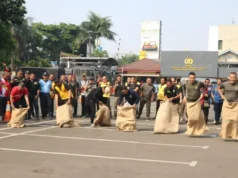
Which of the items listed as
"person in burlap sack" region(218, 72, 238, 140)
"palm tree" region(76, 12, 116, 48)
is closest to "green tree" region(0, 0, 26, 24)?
"person in burlap sack" region(218, 72, 238, 140)

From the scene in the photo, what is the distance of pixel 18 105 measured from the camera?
536 inches

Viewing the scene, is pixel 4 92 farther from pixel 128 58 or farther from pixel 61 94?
pixel 128 58

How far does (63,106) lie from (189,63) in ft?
112

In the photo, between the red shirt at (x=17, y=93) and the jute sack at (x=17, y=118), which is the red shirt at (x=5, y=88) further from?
the jute sack at (x=17, y=118)

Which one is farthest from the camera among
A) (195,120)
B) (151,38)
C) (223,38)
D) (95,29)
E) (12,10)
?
(151,38)

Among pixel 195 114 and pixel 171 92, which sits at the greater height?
pixel 171 92

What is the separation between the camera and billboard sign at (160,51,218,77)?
45.2 meters

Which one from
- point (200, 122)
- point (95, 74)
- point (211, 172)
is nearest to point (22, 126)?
point (200, 122)

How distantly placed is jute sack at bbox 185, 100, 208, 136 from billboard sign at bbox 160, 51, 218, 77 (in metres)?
34.0

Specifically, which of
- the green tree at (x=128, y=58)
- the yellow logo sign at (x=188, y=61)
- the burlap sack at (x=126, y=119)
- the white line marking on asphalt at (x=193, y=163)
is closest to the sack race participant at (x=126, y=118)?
the burlap sack at (x=126, y=119)

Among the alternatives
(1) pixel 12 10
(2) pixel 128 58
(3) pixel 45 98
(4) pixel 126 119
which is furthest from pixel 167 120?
(2) pixel 128 58

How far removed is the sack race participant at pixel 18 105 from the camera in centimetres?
1308

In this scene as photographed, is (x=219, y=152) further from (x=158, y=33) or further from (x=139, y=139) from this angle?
(x=158, y=33)

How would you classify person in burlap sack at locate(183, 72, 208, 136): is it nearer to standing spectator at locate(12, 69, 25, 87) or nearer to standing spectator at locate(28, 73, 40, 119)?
standing spectator at locate(28, 73, 40, 119)
